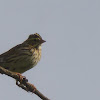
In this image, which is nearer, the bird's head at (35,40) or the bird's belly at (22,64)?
the bird's belly at (22,64)

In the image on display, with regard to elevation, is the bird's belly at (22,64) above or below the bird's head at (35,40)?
below

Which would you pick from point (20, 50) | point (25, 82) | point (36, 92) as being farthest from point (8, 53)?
point (36, 92)

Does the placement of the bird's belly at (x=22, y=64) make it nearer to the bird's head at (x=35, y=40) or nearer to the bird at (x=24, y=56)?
the bird at (x=24, y=56)

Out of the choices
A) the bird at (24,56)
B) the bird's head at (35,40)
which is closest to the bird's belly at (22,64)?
the bird at (24,56)

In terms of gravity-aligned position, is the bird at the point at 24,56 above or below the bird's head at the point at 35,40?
below

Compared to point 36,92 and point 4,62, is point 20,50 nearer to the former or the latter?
point 4,62

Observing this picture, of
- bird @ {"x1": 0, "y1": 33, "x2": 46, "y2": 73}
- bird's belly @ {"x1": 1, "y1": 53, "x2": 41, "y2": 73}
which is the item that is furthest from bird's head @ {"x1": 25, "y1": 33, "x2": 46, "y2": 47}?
bird's belly @ {"x1": 1, "y1": 53, "x2": 41, "y2": 73}

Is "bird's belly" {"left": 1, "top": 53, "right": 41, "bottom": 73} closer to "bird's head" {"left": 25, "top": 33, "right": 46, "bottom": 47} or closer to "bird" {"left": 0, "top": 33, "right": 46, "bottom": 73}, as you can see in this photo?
"bird" {"left": 0, "top": 33, "right": 46, "bottom": 73}

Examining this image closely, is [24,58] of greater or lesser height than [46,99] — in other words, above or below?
above

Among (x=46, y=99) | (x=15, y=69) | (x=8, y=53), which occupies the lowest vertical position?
(x=46, y=99)
